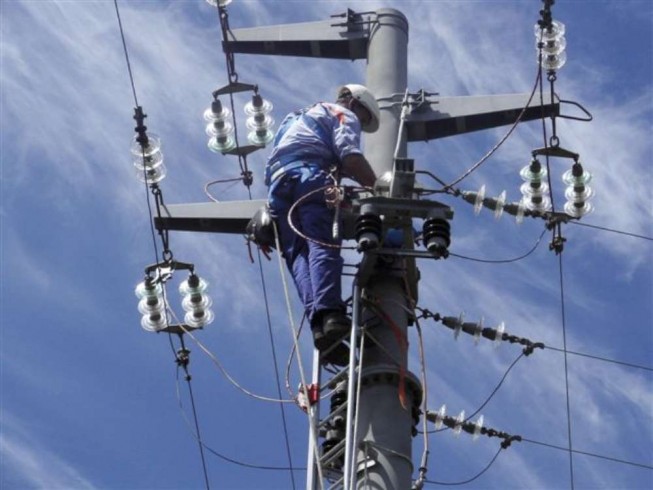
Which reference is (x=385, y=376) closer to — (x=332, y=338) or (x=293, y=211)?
(x=332, y=338)

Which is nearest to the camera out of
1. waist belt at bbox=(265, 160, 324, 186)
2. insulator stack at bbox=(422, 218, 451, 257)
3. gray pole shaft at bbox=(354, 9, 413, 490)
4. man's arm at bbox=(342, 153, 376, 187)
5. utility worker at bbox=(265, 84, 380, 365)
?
gray pole shaft at bbox=(354, 9, 413, 490)

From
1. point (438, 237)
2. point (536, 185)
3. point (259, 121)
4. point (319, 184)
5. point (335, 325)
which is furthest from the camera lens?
point (259, 121)

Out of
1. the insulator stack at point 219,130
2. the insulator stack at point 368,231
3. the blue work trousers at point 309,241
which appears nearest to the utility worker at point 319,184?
the blue work trousers at point 309,241

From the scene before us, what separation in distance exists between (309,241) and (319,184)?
52 centimetres

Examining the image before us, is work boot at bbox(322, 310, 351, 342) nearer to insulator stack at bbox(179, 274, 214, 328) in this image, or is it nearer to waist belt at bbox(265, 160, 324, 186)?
waist belt at bbox(265, 160, 324, 186)

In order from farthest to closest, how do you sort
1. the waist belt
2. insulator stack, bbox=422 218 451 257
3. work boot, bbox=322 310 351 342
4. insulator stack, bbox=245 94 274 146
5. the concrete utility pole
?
insulator stack, bbox=245 94 274 146, the waist belt, work boot, bbox=322 310 351 342, insulator stack, bbox=422 218 451 257, the concrete utility pole

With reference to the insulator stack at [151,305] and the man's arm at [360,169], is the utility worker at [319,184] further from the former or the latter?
the insulator stack at [151,305]

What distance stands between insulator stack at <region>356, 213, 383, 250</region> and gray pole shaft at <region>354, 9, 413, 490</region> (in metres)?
0.76

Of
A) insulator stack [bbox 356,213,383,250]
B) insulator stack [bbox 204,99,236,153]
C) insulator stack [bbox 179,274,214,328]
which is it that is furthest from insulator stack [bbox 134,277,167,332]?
insulator stack [bbox 356,213,383,250]

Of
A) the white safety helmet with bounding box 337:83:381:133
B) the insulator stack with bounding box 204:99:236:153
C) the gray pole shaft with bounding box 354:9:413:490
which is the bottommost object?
the gray pole shaft with bounding box 354:9:413:490

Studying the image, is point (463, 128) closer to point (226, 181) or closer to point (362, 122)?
point (362, 122)

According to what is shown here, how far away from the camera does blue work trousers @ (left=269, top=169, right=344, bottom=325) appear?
40.0 feet

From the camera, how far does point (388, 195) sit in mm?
12320

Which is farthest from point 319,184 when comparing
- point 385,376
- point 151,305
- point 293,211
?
point 151,305
